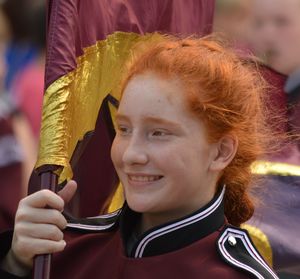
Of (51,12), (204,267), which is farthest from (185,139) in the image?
(51,12)

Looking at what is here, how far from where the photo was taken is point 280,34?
3002 mm

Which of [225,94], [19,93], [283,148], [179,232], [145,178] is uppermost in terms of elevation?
[225,94]

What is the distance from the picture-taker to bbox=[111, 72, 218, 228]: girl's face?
6.78 ft

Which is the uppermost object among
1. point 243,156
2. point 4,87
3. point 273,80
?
point 243,156

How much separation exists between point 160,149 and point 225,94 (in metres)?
0.19

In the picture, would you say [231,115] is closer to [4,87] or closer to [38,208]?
[38,208]

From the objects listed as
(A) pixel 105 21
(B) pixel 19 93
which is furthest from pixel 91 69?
(B) pixel 19 93

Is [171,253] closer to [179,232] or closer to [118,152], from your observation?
[179,232]

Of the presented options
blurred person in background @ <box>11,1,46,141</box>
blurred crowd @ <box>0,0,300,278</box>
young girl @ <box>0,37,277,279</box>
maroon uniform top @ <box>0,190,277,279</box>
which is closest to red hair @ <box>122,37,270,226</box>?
young girl @ <box>0,37,277,279</box>

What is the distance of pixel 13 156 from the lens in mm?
3107

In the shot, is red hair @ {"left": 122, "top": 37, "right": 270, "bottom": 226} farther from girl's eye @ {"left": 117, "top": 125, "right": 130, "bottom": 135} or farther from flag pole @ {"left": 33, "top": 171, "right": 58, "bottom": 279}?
flag pole @ {"left": 33, "top": 171, "right": 58, "bottom": 279}

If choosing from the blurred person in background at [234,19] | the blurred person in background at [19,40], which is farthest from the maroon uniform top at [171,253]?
the blurred person in background at [19,40]

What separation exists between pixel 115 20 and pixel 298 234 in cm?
71

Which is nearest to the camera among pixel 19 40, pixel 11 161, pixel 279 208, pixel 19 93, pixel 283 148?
pixel 283 148
